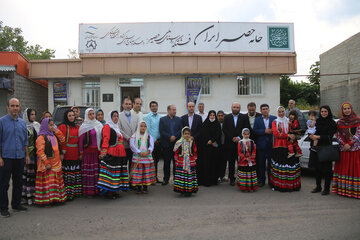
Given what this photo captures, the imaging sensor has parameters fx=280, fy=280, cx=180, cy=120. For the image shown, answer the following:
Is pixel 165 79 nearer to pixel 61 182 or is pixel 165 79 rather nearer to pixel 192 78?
pixel 192 78

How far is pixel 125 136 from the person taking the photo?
5973 millimetres

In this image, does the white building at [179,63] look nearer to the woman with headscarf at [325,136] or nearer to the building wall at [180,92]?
the building wall at [180,92]

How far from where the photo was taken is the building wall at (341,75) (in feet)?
57.2

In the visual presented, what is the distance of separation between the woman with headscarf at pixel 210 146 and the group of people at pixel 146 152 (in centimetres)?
2

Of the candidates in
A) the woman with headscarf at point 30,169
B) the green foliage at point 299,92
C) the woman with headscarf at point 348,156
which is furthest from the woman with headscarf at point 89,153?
the green foliage at point 299,92

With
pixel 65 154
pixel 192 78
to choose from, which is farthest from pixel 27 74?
pixel 65 154

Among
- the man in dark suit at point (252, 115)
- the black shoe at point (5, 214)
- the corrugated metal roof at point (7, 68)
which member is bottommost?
the black shoe at point (5, 214)

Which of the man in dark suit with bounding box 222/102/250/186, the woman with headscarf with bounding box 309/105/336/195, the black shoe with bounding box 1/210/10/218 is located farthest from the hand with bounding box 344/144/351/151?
the black shoe with bounding box 1/210/10/218

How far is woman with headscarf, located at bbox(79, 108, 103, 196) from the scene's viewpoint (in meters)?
5.27

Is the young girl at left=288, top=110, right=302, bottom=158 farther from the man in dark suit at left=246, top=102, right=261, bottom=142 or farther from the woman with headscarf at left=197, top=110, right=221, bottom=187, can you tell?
the woman with headscarf at left=197, top=110, right=221, bottom=187

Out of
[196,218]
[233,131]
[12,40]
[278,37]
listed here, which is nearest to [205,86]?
[278,37]

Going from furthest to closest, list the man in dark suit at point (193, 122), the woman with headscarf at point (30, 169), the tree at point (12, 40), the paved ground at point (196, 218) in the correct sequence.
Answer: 1. the tree at point (12, 40)
2. the man in dark suit at point (193, 122)
3. the woman with headscarf at point (30, 169)
4. the paved ground at point (196, 218)

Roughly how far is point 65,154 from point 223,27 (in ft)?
35.4

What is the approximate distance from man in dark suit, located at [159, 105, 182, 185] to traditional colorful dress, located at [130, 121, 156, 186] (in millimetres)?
785
